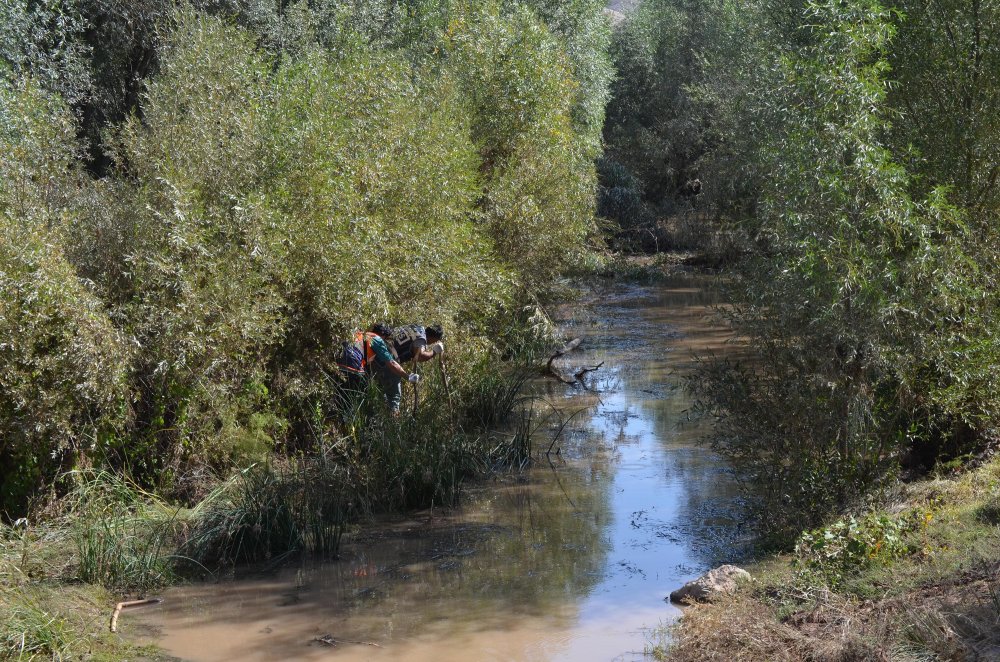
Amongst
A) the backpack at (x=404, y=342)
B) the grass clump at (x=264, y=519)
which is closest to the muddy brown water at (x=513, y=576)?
the grass clump at (x=264, y=519)

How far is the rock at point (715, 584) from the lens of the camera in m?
7.00

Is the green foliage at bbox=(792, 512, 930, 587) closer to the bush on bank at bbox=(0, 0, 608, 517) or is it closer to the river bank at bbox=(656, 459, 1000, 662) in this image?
the river bank at bbox=(656, 459, 1000, 662)

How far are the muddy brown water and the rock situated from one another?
0.31 meters

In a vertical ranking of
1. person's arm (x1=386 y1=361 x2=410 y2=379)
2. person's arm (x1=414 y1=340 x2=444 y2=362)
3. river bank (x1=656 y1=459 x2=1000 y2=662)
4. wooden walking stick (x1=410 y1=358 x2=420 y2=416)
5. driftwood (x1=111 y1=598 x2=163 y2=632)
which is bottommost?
driftwood (x1=111 y1=598 x2=163 y2=632)

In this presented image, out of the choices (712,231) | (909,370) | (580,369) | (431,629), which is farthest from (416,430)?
(712,231)

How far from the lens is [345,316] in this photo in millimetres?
10531

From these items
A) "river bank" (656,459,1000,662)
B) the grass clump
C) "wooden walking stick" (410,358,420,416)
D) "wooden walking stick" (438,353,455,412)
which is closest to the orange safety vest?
"wooden walking stick" (410,358,420,416)

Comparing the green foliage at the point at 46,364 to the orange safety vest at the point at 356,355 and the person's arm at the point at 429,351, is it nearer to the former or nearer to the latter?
the orange safety vest at the point at 356,355

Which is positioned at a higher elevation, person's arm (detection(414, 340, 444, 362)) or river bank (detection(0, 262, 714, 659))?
person's arm (detection(414, 340, 444, 362))

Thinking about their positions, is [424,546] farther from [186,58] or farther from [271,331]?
[186,58]

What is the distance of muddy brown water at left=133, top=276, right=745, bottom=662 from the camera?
701 centimetres

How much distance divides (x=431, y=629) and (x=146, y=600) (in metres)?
2.27

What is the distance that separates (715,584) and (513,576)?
190 centimetres

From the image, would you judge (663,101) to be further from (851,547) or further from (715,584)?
(715,584)
